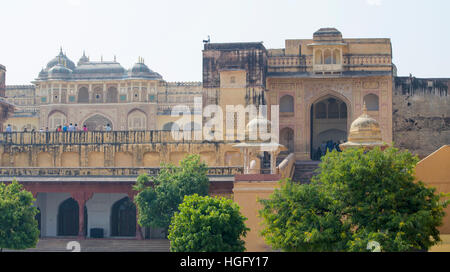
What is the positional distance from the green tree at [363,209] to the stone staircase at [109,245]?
10296 millimetres

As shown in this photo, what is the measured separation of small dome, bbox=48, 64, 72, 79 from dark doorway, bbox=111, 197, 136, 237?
18743 mm

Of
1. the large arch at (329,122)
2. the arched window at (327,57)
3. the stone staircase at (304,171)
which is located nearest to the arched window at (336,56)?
the arched window at (327,57)

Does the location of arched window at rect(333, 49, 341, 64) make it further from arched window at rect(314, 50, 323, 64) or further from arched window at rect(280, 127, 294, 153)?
arched window at rect(280, 127, 294, 153)

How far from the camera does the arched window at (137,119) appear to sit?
4525 centimetres

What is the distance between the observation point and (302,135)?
31.4m

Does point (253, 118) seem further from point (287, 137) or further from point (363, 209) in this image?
point (363, 209)

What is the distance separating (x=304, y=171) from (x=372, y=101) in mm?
5265

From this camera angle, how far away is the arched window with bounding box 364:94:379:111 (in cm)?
A: 3125

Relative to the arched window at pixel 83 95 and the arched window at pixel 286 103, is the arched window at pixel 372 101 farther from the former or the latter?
the arched window at pixel 83 95

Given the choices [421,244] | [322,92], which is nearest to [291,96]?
[322,92]

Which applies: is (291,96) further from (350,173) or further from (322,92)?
(350,173)

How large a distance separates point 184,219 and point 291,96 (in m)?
14.0

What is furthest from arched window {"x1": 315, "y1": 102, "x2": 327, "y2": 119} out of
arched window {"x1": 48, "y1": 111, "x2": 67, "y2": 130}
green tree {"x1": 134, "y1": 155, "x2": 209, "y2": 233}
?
arched window {"x1": 48, "y1": 111, "x2": 67, "y2": 130}
